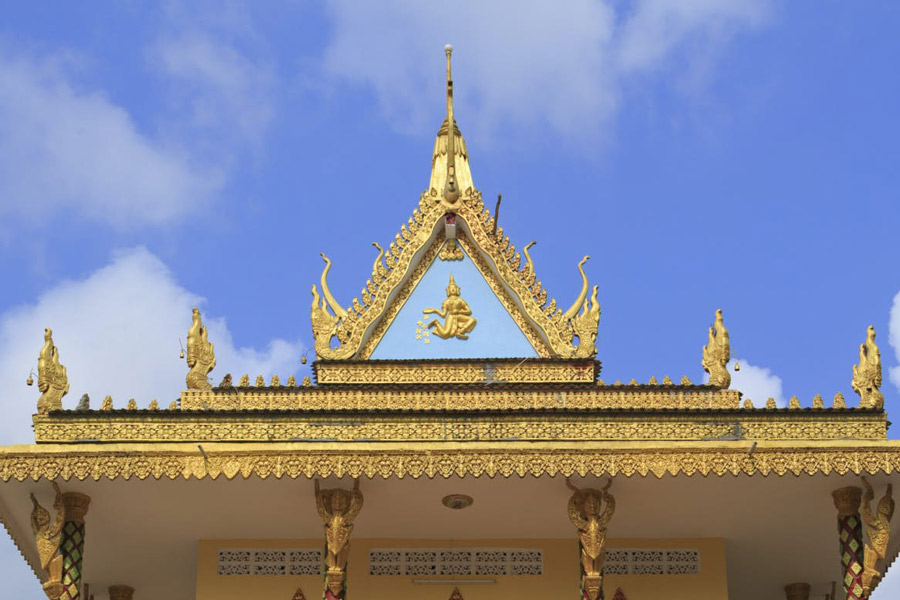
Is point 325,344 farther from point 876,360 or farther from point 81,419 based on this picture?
point 876,360

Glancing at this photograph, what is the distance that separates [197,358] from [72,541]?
2.98 meters

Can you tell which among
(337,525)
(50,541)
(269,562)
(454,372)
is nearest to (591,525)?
(337,525)

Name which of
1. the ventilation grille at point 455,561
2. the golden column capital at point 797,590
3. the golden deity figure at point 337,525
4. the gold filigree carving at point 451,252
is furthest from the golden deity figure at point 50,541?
the golden column capital at point 797,590

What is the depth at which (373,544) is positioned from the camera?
1831 cm

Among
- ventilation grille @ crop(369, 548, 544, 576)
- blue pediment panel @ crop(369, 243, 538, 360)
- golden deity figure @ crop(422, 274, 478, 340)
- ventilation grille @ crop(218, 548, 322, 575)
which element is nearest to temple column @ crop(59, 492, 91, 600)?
ventilation grille @ crop(218, 548, 322, 575)

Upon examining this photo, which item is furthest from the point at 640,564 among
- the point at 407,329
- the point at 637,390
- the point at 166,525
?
the point at 166,525

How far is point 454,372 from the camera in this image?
19.6 meters

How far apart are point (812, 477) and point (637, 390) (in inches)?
104

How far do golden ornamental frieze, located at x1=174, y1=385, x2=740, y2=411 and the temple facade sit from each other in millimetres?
38

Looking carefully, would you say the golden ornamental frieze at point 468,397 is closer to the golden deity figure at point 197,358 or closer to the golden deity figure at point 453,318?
the golden deity figure at point 197,358

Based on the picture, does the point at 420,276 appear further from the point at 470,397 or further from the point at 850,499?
the point at 850,499

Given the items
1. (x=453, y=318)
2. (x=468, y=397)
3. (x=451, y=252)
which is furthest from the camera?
(x=451, y=252)

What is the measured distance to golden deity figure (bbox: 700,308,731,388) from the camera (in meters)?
18.8

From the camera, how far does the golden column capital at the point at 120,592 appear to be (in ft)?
64.8
